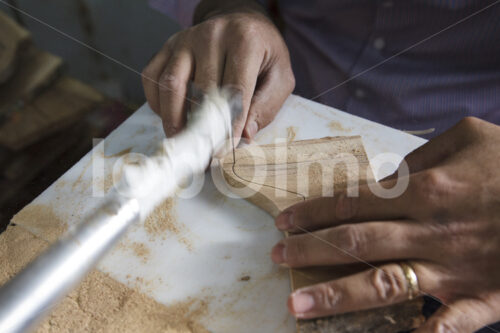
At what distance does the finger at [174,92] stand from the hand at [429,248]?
326mm

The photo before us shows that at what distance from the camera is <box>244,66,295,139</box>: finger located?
2.40 ft

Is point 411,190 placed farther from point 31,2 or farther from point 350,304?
point 31,2

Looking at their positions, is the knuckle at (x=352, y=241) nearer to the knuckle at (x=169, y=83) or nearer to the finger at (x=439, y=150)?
the finger at (x=439, y=150)

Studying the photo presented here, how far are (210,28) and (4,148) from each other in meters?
0.50

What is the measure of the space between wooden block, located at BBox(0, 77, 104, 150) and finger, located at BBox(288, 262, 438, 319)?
2.13 ft

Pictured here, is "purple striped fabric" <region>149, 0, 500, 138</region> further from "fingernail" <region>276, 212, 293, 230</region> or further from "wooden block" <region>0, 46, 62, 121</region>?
"wooden block" <region>0, 46, 62, 121</region>

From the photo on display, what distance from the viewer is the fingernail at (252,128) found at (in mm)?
722

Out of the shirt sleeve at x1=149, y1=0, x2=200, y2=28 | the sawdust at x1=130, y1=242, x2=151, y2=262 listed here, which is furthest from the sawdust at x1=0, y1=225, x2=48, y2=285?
the shirt sleeve at x1=149, y1=0, x2=200, y2=28

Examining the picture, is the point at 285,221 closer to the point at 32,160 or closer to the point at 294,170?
the point at 294,170

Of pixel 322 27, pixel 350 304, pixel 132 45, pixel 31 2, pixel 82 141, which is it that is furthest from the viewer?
pixel 132 45

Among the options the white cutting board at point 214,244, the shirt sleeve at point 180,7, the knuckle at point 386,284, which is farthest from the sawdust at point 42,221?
the shirt sleeve at point 180,7

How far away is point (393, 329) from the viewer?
1.60 feet

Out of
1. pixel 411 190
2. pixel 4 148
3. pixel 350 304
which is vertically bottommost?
pixel 4 148

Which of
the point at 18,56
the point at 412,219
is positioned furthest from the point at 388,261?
the point at 18,56
